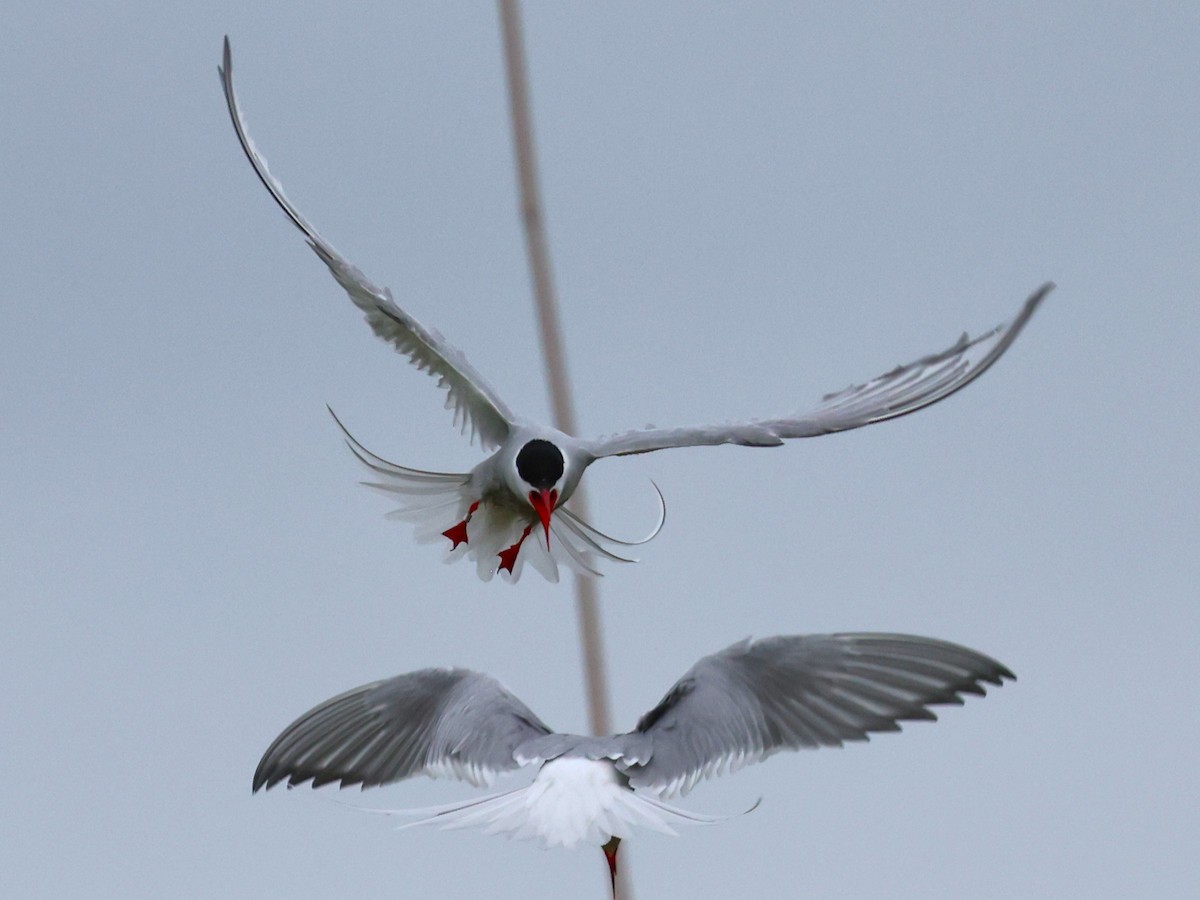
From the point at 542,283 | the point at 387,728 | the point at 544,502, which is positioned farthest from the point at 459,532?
the point at 542,283

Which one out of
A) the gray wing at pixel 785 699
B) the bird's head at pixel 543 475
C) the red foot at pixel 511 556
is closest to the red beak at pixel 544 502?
the bird's head at pixel 543 475

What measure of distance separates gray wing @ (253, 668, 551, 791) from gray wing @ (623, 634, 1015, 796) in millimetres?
166

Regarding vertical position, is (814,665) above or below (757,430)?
below

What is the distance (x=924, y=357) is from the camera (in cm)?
205

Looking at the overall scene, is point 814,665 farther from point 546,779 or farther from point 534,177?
point 534,177

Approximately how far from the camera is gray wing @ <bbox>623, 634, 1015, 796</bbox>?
66.2 inches

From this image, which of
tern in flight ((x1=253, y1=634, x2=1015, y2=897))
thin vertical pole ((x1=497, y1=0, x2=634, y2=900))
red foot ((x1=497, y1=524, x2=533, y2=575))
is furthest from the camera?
red foot ((x1=497, y1=524, x2=533, y2=575))

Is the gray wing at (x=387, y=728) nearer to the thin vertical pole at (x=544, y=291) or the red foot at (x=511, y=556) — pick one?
the thin vertical pole at (x=544, y=291)

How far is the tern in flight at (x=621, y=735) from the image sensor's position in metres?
1.61

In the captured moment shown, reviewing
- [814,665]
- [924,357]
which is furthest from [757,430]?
[814,665]

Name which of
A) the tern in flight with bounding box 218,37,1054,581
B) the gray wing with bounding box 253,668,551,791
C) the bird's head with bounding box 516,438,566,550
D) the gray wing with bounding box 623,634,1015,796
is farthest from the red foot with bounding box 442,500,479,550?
the gray wing with bounding box 623,634,1015,796

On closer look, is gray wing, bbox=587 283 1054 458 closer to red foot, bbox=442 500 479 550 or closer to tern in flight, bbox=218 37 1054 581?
tern in flight, bbox=218 37 1054 581

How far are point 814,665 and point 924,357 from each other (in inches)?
17.7

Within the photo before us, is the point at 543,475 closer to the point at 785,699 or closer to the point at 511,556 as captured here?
the point at 511,556
